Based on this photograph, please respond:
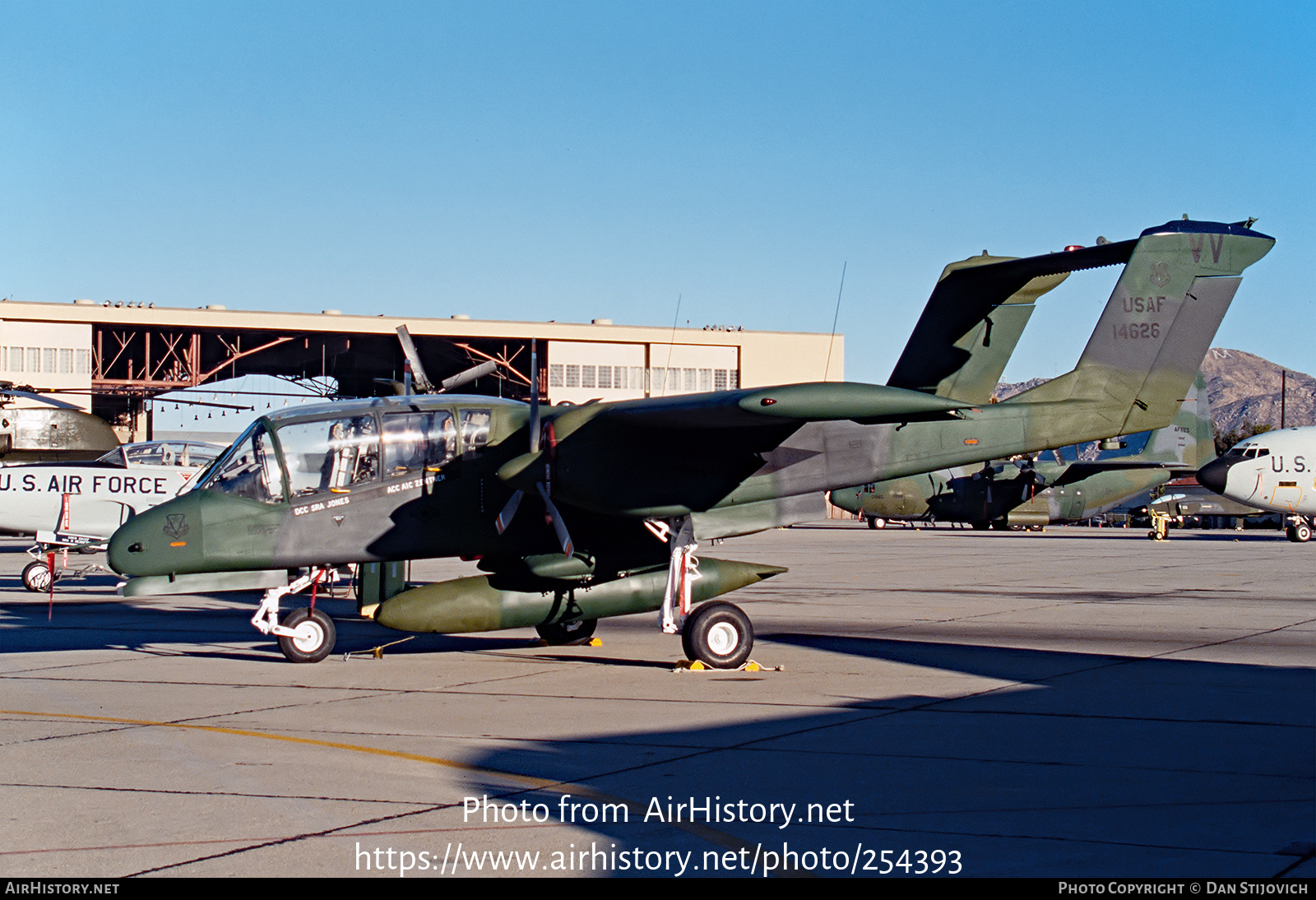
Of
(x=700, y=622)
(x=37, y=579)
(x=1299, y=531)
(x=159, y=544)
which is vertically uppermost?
(x=159, y=544)

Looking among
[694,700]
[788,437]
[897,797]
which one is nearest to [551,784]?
[897,797]

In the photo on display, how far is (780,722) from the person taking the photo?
9.73 meters

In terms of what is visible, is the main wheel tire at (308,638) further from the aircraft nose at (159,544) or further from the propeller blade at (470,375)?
the propeller blade at (470,375)

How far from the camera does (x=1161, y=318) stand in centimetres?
1516

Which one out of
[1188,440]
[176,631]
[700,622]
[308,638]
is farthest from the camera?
[1188,440]

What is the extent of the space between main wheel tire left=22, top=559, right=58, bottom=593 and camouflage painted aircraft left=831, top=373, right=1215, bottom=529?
97.8 feet

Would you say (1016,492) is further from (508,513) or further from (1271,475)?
(508,513)

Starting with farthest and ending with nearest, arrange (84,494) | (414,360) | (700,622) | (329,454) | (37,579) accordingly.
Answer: (84,494) < (37,579) < (414,360) < (329,454) < (700,622)

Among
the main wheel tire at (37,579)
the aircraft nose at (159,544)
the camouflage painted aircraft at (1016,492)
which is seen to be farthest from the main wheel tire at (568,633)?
the camouflage painted aircraft at (1016,492)

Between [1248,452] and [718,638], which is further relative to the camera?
[1248,452]

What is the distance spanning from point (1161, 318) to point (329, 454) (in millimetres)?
10704

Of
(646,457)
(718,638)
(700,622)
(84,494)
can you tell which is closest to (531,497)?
(646,457)

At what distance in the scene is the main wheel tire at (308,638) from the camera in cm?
1355

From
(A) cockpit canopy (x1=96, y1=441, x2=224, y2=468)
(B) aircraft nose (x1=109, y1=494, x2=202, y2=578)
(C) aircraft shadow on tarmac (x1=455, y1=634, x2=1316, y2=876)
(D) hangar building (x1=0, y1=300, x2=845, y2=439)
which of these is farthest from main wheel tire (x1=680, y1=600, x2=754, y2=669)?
(D) hangar building (x1=0, y1=300, x2=845, y2=439)
